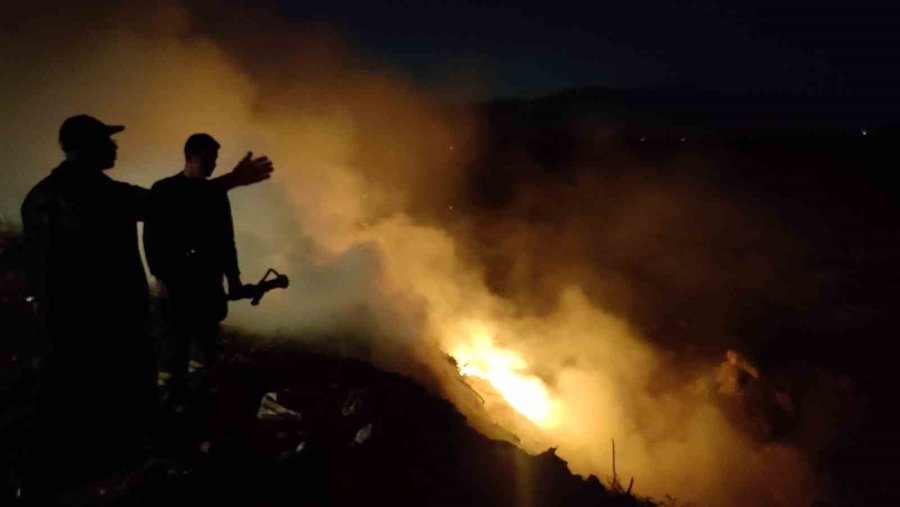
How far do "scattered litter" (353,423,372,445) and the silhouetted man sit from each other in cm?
141

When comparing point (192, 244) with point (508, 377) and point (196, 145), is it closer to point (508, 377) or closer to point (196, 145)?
point (196, 145)

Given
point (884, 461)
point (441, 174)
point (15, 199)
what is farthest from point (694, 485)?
point (441, 174)

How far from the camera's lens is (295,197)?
28.8ft

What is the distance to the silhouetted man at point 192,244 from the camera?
136 inches

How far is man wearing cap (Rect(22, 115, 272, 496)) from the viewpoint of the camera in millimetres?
2844

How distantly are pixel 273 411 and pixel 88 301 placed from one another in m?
2.19

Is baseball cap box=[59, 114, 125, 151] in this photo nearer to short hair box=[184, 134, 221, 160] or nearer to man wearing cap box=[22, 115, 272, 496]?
man wearing cap box=[22, 115, 272, 496]

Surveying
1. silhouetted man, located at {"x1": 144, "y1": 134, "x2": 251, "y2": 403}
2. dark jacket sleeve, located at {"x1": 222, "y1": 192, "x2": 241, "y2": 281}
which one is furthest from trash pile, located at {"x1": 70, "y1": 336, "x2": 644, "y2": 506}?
dark jacket sleeve, located at {"x1": 222, "y1": 192, "x2": 241, "y2": 281}

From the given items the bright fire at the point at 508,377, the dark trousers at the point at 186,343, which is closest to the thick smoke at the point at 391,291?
the bright fire at the point at 508,377

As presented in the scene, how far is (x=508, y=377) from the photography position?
8805 millimetres

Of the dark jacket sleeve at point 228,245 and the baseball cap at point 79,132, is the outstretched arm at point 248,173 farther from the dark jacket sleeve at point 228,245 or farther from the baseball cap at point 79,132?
the baseball cap at point 79,132

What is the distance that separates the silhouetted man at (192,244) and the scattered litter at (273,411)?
1127mm

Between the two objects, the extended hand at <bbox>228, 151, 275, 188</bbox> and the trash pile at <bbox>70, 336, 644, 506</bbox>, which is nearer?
the extended hand at <bbox>228, 151, 275, 188</bbox>

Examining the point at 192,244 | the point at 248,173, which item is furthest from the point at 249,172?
the point at 192,244
